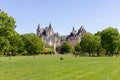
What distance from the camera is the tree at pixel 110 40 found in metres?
127

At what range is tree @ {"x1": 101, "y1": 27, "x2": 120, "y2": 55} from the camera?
127 m

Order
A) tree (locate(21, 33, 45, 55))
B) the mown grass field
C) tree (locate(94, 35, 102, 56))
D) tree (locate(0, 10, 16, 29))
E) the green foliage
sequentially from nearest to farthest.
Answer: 1. the mown grass field
2. tree (locate(0, 10, 16, 29))
3. tree (locate(94, 35, 102, 56))
4. the green foliage
5. tree (locate(21, 33, 45, 55))

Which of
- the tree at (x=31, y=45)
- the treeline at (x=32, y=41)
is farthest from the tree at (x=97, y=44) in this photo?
the tree at (x=31, y=45)

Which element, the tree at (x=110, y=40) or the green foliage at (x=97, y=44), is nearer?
the tree at (x=110, y=40)

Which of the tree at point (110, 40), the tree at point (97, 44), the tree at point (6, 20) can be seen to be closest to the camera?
the tree at point (6, 20)

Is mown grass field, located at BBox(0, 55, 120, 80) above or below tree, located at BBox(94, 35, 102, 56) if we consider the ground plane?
below

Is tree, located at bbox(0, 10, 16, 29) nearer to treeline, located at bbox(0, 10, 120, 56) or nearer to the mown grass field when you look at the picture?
treeline, located at bbox(0, 10, 120, 56)

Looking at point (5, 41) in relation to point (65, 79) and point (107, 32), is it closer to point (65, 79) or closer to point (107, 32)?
point (65, 79)

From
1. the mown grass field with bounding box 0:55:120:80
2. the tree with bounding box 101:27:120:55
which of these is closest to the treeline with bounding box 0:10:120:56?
the tree with bounding box 101:27:120:55

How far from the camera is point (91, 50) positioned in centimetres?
14125

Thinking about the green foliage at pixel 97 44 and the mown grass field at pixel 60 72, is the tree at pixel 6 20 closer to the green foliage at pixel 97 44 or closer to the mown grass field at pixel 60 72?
the mown grass field at pixel 60 72

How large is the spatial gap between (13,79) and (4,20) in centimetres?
5623

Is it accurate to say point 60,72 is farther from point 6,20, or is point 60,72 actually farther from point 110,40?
point 110,40

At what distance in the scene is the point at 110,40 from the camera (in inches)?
5037
